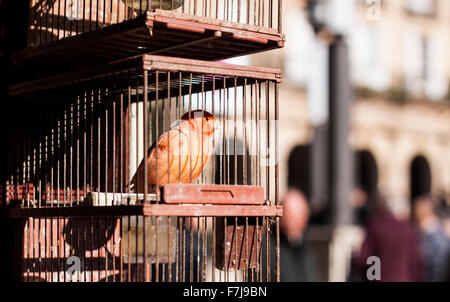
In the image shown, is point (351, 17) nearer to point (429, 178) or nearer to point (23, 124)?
point (429, 178)

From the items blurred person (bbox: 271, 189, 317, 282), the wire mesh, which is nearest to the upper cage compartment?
the wire mesh

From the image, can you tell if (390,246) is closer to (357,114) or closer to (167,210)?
(167,210)

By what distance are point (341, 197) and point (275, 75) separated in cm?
1719

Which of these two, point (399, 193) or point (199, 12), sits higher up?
point (199, 12)

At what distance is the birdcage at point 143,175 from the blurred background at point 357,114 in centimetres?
827

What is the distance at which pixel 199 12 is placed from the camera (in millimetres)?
4684

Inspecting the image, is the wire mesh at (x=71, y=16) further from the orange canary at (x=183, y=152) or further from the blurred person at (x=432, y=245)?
the blurred person at (x=432, y=245)

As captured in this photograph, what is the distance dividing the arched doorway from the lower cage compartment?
2528 cm

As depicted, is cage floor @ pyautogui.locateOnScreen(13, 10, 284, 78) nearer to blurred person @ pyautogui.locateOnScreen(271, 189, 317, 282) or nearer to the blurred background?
blurred person @ pyautogui.locateOnScreen(271, 189, 317, 282)

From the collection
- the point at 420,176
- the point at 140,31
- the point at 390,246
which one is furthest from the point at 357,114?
the point at 140,31

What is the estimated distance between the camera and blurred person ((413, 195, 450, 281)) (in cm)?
1141

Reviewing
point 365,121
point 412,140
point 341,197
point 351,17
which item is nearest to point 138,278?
point 341,197

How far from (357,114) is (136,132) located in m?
23.2

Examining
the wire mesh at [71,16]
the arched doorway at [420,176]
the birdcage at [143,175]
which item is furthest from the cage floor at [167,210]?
the arched doorway at [420,176]
